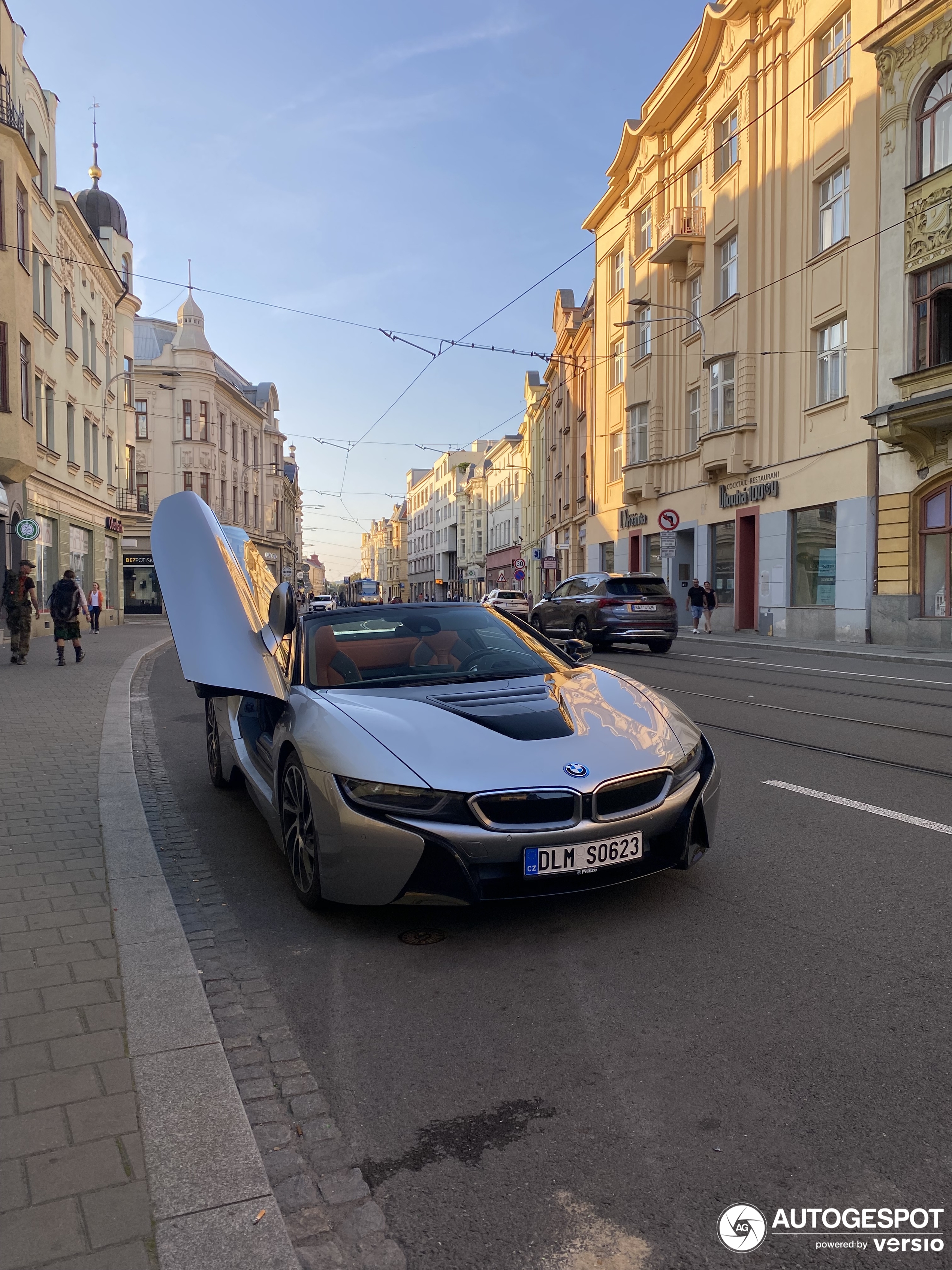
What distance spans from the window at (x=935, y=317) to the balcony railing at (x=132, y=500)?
32589mm

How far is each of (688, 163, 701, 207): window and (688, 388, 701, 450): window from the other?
579cm

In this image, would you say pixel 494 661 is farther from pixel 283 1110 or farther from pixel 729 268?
pixel 729 268

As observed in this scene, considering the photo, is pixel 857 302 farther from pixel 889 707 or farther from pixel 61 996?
pixel 61 996

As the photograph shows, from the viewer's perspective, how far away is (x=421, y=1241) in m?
2.00

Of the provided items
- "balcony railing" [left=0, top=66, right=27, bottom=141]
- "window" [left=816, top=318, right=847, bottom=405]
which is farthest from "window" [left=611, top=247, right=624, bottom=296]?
"balcony railing" [left=0, top=66, right=27, bottom=141]

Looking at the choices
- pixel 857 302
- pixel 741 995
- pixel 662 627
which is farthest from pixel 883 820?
pixel 857 302

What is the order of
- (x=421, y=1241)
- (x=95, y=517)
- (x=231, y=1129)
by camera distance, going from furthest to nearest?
(x=95, y=517) → (x=231, y=1129) → (x=421, y=1241)

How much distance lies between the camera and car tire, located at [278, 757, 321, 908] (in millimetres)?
3855

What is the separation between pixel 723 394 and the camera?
28219 mm

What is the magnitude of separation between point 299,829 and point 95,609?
92.4ft

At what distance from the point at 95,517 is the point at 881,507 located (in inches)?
1033

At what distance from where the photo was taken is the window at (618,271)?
126 feet

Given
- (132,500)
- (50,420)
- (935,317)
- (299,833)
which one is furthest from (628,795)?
(132,500)

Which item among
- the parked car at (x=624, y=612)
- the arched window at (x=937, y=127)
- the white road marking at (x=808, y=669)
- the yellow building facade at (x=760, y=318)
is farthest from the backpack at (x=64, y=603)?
the arched window at (x=937, y=127)
